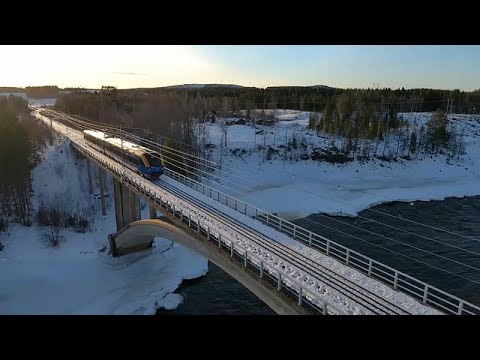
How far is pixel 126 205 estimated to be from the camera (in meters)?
34.7

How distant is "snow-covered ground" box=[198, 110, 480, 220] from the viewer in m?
51.1

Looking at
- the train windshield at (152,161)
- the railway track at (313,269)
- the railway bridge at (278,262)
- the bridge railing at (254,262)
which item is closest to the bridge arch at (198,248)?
the railway bridge at (278,262)

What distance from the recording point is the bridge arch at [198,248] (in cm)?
1475

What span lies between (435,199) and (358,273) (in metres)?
44.4

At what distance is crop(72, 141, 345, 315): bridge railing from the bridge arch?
0.40 m

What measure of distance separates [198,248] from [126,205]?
16.1 meters

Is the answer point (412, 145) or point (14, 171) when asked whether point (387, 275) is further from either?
point (412, 145)

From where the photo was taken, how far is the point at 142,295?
87.3ft

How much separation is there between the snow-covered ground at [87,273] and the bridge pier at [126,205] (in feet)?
10.6

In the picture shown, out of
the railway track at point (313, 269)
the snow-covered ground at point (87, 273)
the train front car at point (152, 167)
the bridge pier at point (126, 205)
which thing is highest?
the train front car at point (152, 167)

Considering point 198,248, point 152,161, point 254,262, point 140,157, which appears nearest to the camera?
point 254,262

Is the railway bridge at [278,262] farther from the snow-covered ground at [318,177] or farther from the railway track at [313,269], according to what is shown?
the snow-covered ground at [318,177]

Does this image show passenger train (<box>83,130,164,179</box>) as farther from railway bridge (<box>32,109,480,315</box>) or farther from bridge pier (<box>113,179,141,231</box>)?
bridge pier (<box>113,179,141,231</box>)

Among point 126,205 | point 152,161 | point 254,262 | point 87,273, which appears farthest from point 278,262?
point 126,205
